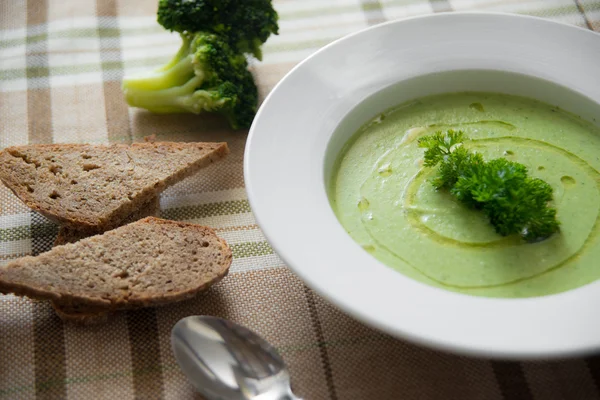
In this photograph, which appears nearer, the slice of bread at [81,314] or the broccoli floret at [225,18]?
the slice of bread at [81,314]

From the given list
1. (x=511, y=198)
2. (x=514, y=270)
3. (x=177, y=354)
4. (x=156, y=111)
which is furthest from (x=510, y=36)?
(x=177, y=354)

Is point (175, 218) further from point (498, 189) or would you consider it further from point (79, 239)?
point (498, 189)

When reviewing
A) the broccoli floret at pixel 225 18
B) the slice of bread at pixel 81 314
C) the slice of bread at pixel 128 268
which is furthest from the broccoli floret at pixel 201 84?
the slice of bread at pixel 81 314

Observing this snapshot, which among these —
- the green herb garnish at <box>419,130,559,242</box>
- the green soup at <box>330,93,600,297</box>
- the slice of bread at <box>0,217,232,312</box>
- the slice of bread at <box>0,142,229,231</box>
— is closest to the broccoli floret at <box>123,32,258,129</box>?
the slice of bread at <box>0,142,229,231</box>

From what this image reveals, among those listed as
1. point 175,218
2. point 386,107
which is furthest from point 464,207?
point 175,218

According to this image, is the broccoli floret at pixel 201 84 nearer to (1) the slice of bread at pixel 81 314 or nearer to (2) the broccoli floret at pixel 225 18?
(2) the broccoli floret at pixel 225 18
